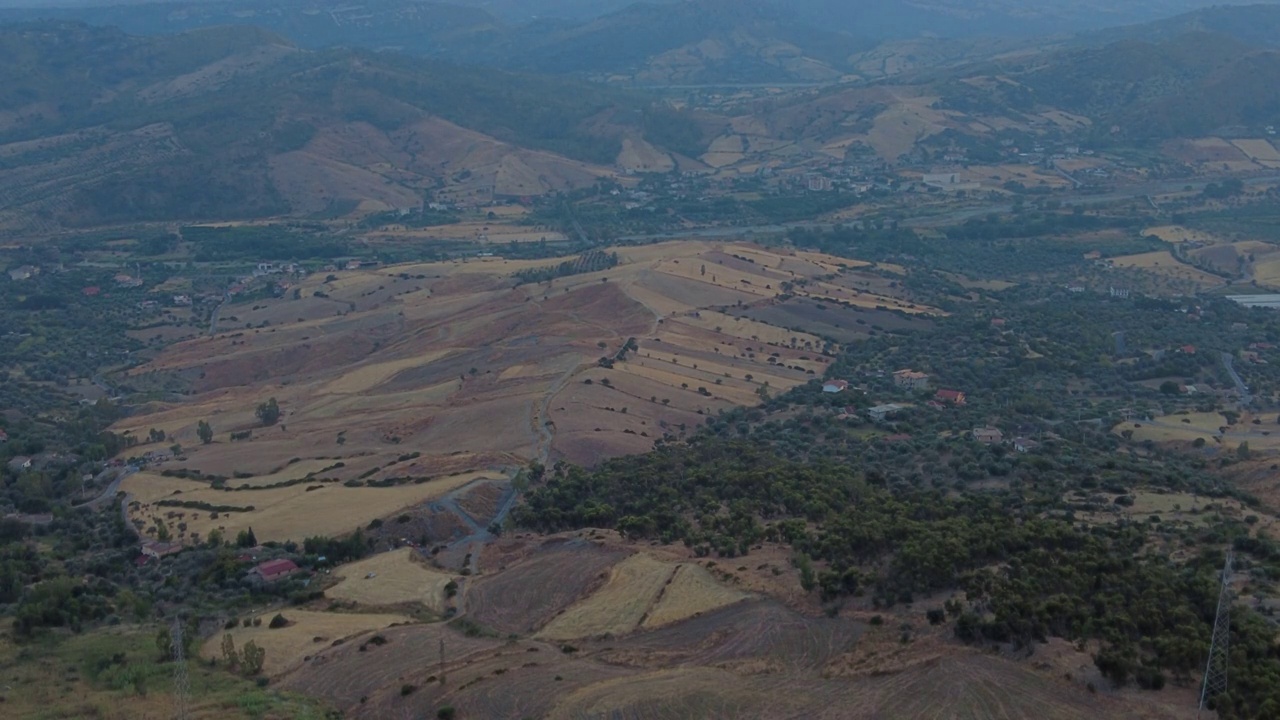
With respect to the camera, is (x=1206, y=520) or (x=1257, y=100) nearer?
(x=1206, y=520)

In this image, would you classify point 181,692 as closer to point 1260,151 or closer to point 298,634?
point 298,634

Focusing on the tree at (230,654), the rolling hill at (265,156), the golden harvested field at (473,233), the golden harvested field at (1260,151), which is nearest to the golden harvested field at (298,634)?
the tree at (230,654)

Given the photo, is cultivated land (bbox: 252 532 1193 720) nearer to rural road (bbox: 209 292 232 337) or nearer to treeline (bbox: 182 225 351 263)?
rural road (bbox: 209 292 232 337)

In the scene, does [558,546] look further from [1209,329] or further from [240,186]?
[240,186]

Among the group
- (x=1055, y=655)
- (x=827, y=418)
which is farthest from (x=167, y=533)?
(x=1055, y=655)

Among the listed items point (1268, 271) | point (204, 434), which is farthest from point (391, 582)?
point (1268, 271)

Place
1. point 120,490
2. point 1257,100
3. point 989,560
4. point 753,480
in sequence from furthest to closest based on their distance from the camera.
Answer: point 1257,100
point 120,490
point 753,480
point 989,560
